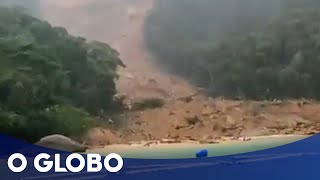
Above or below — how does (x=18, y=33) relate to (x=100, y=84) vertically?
above

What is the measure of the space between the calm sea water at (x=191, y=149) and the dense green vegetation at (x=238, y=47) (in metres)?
0.20

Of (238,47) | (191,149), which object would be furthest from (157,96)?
(238,47)

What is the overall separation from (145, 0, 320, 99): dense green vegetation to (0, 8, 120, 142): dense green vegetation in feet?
0.83

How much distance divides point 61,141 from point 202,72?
2.05 ft

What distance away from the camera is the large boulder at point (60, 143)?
6.79 ft

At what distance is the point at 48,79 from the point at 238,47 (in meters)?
0.77

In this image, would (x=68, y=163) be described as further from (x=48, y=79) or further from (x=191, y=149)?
(x=191, y=149)

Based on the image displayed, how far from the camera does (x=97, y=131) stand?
215 cm

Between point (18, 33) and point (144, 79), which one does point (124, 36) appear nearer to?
point (144, 79)

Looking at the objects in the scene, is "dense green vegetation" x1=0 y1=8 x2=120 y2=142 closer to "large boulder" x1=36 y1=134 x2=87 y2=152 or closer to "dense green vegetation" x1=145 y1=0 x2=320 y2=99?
"large boulder" x1=36 y1=134 x2=87 y2=152

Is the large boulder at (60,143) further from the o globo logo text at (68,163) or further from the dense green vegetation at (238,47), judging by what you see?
the dense green vegetation at (238,47)

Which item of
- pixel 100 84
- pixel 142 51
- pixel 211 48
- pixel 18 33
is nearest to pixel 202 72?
pixel 211 48

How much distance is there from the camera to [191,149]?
2.17m

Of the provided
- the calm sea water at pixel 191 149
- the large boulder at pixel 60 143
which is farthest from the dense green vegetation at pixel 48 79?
the calm sea water at pixel 191 149
